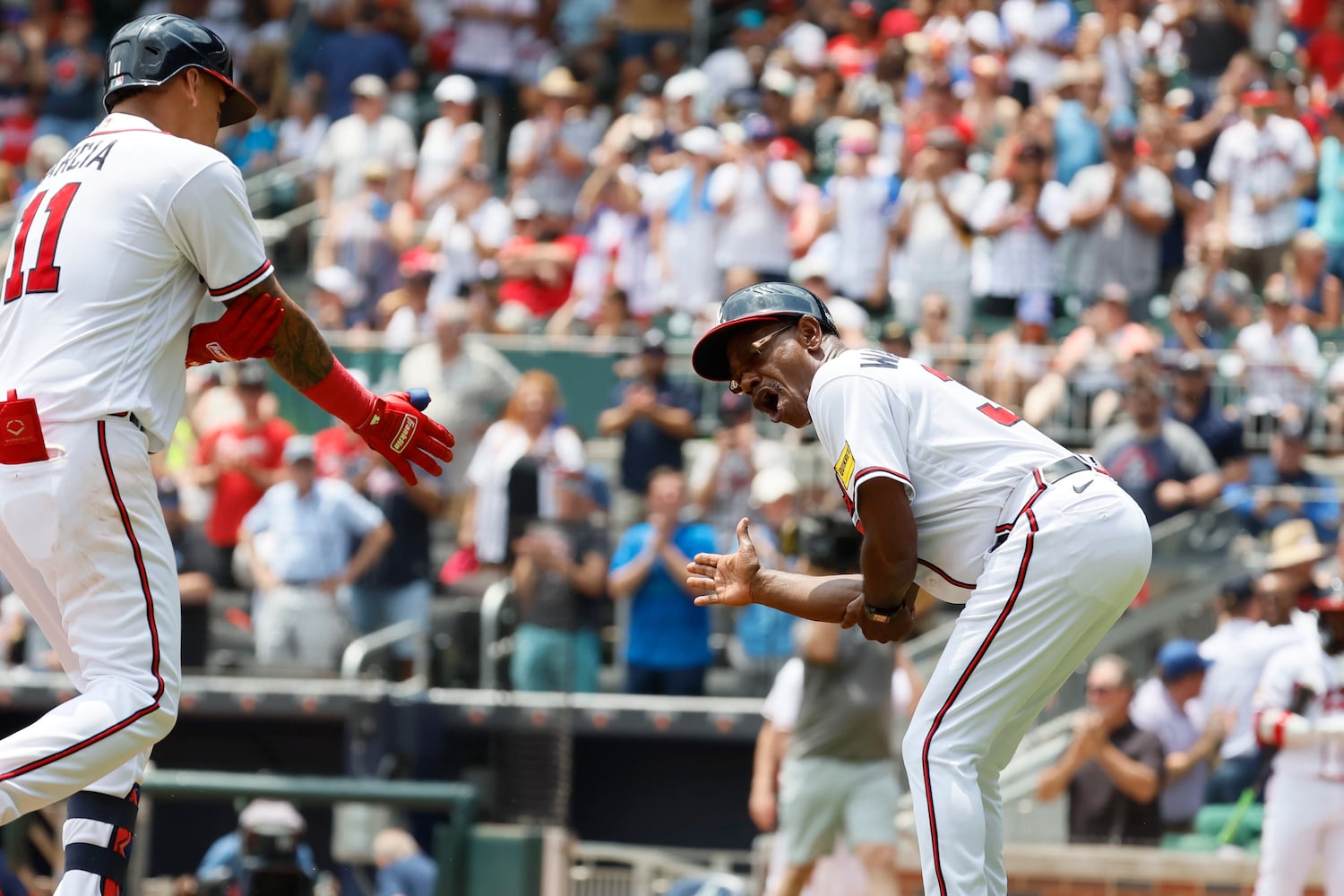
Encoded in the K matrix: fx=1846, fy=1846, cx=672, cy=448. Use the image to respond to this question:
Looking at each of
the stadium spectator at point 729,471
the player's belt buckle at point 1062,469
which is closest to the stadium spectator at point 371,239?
the stadium spectator at point 729,471

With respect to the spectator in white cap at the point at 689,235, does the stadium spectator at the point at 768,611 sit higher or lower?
lower

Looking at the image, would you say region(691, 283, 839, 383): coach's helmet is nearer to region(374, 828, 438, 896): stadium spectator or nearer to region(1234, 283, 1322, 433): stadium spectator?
region(374, 828, 438, 896): stadium spectator

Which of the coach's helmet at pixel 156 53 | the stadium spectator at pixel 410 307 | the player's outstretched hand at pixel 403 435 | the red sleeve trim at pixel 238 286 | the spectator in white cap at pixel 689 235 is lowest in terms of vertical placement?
the player's outstretched hand at pixel 403 435

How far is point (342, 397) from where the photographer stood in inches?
197

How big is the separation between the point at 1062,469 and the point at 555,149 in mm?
10381

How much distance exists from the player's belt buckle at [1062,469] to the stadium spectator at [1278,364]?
261 inches

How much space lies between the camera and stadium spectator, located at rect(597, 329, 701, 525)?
11.4 m

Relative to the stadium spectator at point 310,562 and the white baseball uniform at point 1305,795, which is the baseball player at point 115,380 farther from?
the stadium spectator at point 310,562

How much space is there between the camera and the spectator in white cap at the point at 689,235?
43.1 feet

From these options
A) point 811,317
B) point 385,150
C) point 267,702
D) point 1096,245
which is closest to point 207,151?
point 811,317

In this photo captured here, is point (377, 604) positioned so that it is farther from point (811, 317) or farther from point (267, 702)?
point (811, 317)

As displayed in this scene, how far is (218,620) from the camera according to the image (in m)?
11.5

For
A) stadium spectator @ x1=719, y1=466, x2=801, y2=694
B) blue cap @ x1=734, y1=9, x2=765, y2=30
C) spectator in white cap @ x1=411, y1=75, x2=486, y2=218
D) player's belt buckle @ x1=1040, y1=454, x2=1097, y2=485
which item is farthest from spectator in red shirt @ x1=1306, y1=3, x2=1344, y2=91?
player's belt buckle @ x1=1040, y1=454, x2=1097, y2=485

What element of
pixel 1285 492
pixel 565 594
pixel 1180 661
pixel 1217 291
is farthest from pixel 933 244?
pixel 1180 661
